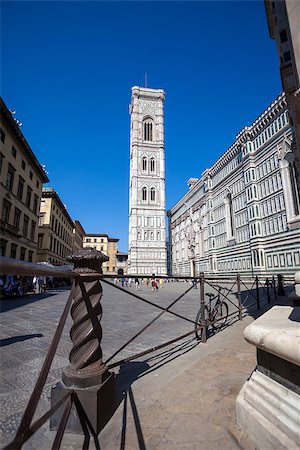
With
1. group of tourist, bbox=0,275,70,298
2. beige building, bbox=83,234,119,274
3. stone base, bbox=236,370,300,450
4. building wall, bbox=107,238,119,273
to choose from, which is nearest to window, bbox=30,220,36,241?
group of tourist, bbox=0,275,70,298

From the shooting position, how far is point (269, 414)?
149 centimetres

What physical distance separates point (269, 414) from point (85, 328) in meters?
1.32

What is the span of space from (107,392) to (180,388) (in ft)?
2.71

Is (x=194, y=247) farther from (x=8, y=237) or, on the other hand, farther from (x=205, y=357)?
(x=205, y=357)

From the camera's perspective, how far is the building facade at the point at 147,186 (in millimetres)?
52938

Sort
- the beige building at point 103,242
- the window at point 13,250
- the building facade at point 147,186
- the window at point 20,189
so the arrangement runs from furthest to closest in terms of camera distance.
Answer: the beige building at point 103,242
the building facade at point 147,186
the window at point 20,189
the window at point 13,250

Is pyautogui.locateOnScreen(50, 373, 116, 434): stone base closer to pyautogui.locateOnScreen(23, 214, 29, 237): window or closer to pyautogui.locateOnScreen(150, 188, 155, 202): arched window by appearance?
pyautogui.locateOnScreen(23, 214, 29, 237): window

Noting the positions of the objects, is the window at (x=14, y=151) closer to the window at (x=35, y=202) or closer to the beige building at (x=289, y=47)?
the window at (x=35, y=202)

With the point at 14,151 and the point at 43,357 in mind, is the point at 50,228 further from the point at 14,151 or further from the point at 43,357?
the point at 43,357

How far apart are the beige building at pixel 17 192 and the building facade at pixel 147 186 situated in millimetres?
28601

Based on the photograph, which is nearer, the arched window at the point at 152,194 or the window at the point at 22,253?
the window at the point at 22,253

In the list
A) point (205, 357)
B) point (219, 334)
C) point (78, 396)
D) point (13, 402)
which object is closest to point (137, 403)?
point (78, 396)

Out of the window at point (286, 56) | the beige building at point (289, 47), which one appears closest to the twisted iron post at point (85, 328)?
the beige building at point (289, 47)

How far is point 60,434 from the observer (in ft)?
4.25
